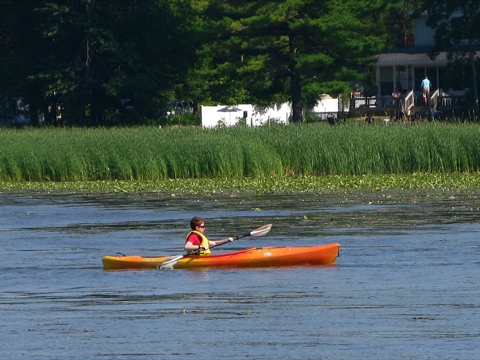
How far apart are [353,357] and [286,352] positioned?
668 millimetres

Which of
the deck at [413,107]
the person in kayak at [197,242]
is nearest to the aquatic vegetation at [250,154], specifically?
the person in kayak at [197,242]

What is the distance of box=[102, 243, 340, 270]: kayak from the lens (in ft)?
55.0

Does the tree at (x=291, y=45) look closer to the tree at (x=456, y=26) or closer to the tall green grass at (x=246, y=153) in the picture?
the tree at (x=456, y=26)

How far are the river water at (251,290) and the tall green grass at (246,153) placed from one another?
7.28 meters

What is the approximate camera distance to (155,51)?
5303cm

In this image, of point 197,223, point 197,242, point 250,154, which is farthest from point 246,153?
point 197,223

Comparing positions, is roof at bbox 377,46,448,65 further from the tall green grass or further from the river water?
the river water

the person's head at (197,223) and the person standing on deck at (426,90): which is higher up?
the person standing on deck at (426,90)

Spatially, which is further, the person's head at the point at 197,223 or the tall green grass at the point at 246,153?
the tall green grass at the point at 246,153

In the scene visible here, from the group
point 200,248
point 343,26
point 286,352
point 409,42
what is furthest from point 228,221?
point 409,42

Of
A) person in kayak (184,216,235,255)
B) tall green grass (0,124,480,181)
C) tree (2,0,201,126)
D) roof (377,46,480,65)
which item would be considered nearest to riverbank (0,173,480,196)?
tall green grass (0,124,480,181)

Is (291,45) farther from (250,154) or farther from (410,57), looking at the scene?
(250,154)

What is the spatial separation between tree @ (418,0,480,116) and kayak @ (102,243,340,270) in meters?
32.9

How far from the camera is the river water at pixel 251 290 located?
11.6m
